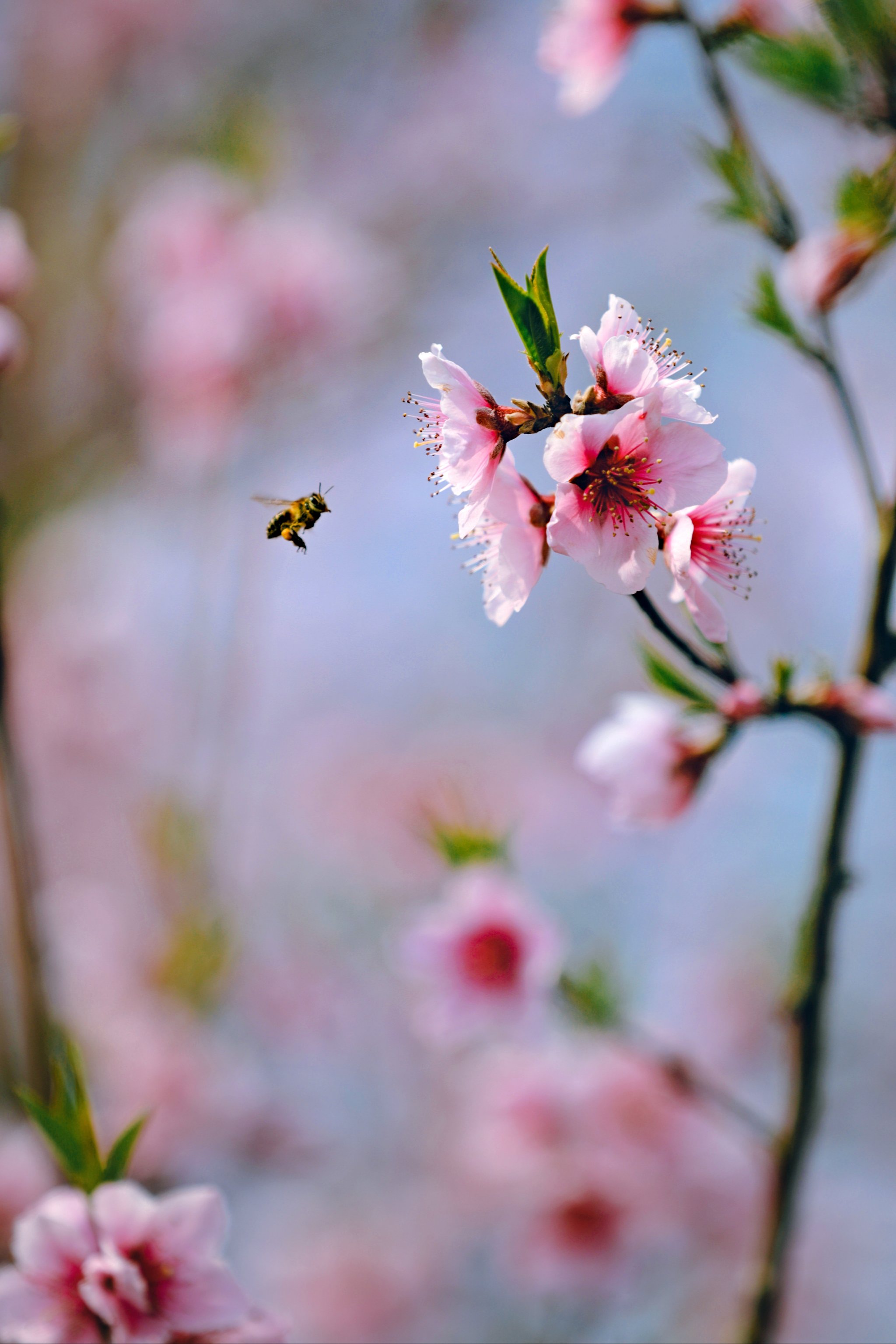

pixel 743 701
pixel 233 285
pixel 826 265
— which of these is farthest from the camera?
pixel 233 285

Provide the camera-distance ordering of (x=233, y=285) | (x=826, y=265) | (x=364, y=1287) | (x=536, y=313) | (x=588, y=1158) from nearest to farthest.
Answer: (x=536, y=313) < (x=826, y=265) < (x=588, y=1158) < (x=233, y=285) < (x=364, y=1287)

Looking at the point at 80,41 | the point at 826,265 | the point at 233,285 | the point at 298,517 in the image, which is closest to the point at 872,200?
the point at 826,265

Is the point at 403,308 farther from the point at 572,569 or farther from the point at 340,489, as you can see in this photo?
the point at 572,569

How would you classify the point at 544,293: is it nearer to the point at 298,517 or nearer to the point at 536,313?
the point at 536,313

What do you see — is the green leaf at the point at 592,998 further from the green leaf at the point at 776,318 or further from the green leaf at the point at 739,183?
the green leaf at the point at 739,183

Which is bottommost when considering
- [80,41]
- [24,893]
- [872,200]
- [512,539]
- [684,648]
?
[24,893]
